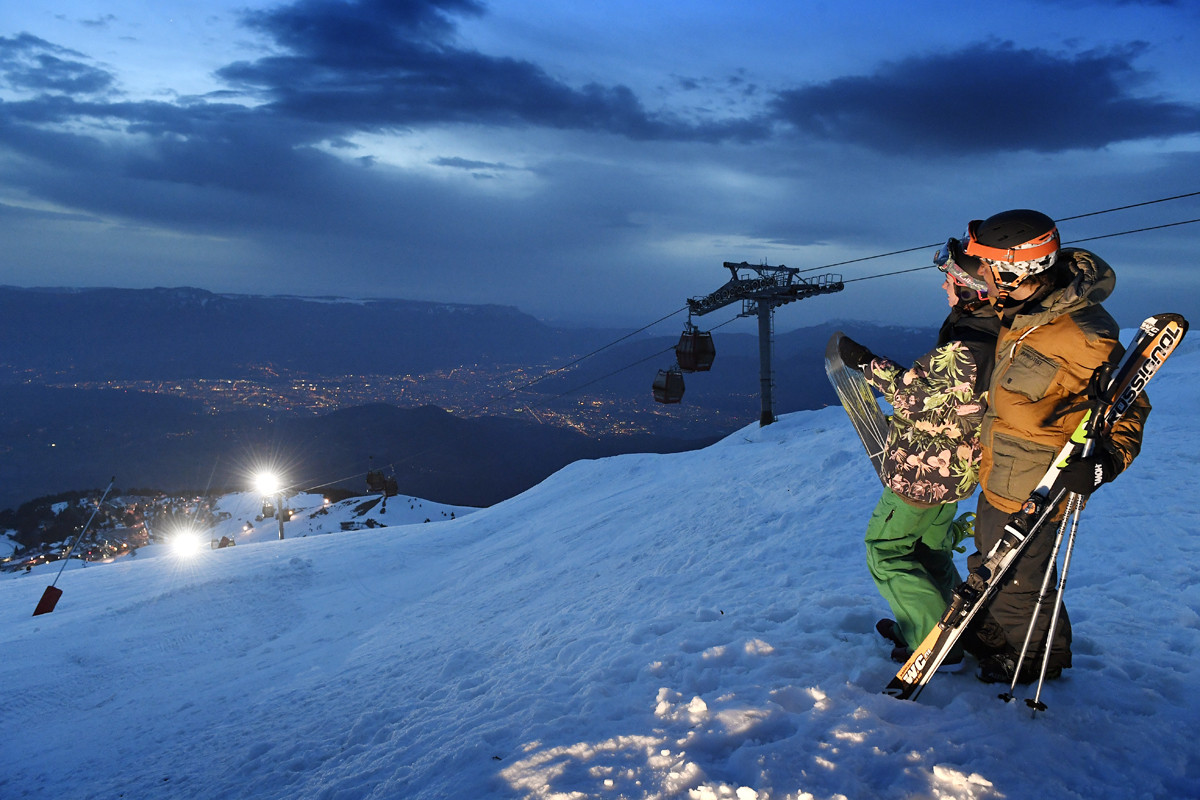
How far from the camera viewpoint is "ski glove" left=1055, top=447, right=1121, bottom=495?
262 centimetres

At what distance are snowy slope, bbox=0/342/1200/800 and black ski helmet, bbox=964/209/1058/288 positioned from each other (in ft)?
7.48

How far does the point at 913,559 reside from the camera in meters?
3.49

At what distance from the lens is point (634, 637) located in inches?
189

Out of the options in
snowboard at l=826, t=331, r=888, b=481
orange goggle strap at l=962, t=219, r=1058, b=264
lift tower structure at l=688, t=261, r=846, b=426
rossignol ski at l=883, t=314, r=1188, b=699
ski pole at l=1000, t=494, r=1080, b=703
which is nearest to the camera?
rossignol ski at l=883, t=314, r=1188, b=699

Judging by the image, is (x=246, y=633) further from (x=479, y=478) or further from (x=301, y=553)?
(x=479, y=478)

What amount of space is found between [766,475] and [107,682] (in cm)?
1001

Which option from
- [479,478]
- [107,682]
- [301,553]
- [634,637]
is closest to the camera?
[634,637]

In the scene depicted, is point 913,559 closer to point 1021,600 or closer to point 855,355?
point 1021,600

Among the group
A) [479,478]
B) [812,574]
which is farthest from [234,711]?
[479,478]

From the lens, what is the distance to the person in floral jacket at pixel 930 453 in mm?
3125

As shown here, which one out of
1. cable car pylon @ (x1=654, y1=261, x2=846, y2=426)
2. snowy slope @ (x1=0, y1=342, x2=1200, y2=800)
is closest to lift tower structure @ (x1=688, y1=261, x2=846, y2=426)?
cable car pylon @ (x1=654, y1=261, x2=846, y2=426)

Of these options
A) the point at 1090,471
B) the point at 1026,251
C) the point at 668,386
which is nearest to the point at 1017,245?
the point at 1026,251

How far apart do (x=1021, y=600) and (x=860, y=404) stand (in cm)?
139

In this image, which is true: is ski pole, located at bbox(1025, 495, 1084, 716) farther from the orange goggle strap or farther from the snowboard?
the orange goggle strap
